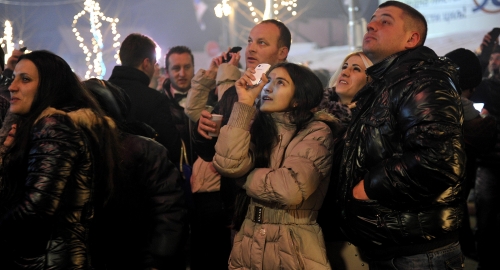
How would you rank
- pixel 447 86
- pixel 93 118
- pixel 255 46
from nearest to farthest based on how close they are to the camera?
pixel 447 86, pixel 93 118, pixel 255 46

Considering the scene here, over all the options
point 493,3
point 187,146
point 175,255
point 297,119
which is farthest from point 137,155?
point 493,3

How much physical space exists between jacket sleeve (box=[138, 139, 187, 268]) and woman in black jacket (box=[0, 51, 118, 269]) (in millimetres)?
366

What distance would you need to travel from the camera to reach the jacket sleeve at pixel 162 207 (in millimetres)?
4078

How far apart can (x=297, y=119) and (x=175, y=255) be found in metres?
1.28

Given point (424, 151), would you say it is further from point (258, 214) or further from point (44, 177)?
point (44, 177)

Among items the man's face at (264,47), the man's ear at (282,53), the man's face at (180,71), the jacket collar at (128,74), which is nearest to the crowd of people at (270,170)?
the man's face at (264,47)

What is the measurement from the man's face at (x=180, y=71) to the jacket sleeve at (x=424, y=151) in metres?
4.54

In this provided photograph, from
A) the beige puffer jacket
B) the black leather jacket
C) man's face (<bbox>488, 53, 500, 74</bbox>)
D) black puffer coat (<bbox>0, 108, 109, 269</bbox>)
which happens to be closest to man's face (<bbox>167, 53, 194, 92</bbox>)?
the black leather jacket

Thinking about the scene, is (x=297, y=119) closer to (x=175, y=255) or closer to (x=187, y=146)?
(x=175, y=255)

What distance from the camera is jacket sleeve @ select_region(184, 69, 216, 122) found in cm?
525

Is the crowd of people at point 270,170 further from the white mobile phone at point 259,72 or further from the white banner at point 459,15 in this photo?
the white banner at point 459,15

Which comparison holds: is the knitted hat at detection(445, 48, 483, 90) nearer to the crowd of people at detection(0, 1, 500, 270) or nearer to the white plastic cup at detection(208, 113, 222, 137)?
the crowd of people at detection(0, 1, 500, 270)

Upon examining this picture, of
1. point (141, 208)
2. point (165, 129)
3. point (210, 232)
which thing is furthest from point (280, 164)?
point (165, 129)

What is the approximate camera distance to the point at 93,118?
143 inches
